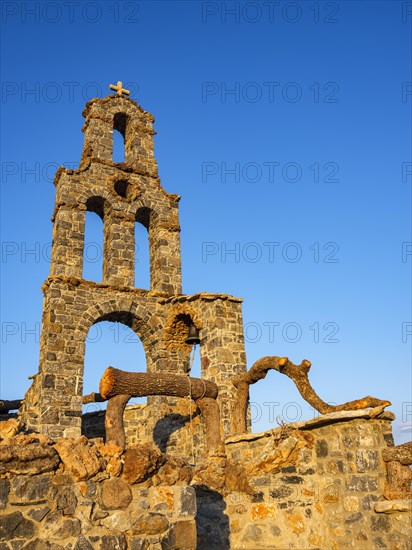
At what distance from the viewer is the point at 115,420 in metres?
7.91

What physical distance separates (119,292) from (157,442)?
14.2 feet

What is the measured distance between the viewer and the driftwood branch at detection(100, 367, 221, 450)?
792 cm

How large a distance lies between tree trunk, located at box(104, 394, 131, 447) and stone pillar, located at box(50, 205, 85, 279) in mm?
6826

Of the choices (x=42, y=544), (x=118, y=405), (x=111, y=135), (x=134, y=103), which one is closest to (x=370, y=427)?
(x=118, y=405)

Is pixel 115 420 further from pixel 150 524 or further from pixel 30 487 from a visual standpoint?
pixel 30 487

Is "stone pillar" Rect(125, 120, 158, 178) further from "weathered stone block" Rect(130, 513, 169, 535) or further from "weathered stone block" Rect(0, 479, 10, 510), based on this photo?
"weathered stone block" Rect(0, 479, 10, 510)

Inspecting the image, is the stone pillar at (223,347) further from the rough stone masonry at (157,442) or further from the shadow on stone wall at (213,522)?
the shadow on stone wall at (213,522)

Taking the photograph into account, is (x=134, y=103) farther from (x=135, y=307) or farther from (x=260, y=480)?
(x=260, y=480)

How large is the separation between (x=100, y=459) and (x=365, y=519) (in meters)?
3.80

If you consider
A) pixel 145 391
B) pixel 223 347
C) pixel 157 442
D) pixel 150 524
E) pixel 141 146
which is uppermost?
pixel 141 146

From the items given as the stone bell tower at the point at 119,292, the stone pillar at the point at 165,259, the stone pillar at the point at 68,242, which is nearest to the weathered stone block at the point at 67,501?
the stone bell tower at the point at 119,292

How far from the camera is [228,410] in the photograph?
12.1 metres

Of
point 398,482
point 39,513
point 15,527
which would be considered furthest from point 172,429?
point 15,527

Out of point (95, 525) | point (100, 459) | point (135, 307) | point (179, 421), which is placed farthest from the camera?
point (135, 307)
